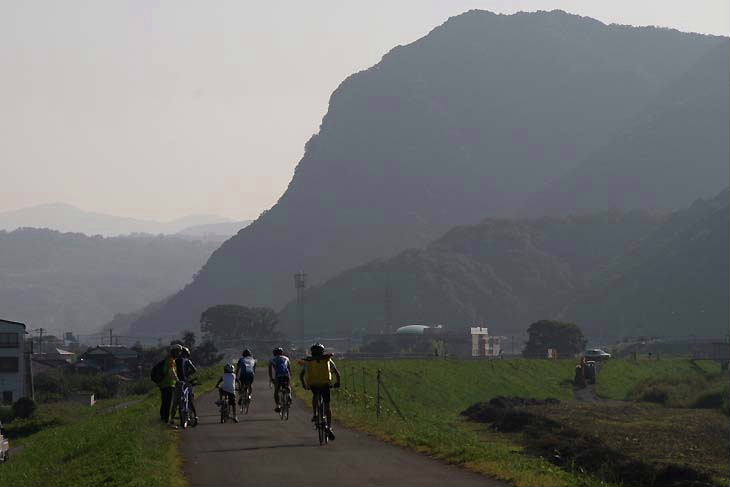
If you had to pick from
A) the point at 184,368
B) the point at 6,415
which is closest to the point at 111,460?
the point at 184,368

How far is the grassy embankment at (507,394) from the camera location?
23438 millimetres

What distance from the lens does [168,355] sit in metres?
28.5

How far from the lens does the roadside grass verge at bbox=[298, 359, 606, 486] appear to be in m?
22.3

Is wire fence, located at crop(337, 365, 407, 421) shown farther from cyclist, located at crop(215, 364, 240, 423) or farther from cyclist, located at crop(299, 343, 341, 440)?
cyclist, located at crop(299, 343, 341, 440)

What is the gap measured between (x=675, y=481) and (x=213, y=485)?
20275 millimetres

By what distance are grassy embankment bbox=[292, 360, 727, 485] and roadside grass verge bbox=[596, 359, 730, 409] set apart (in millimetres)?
138

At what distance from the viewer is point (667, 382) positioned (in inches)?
3337

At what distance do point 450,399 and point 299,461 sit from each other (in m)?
56.2

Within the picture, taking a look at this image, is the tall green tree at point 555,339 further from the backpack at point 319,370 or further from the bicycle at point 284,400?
the backpack at point 319,370

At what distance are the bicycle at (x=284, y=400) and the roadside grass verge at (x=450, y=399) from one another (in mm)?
1489

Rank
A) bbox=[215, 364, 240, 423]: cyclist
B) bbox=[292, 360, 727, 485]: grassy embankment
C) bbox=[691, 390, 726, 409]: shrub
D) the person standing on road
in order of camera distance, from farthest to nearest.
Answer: bbox=[691, 390, 726, 409]: shrub, bbox=[215, 364, 240, 423]: cyclist, the person standing on road, bbox=[292, 360, 727, 485]: grassy embankment

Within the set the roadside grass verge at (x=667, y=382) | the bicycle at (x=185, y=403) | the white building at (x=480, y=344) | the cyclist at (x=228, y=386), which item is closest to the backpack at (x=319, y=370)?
the bicycle at (x=185, y=403)

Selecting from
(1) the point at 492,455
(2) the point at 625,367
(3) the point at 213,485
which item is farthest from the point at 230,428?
(2) the point at 625,367

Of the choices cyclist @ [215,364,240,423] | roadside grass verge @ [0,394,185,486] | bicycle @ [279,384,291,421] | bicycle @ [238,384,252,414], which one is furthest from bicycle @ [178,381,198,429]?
bicycle @ [238,384,252,414]
